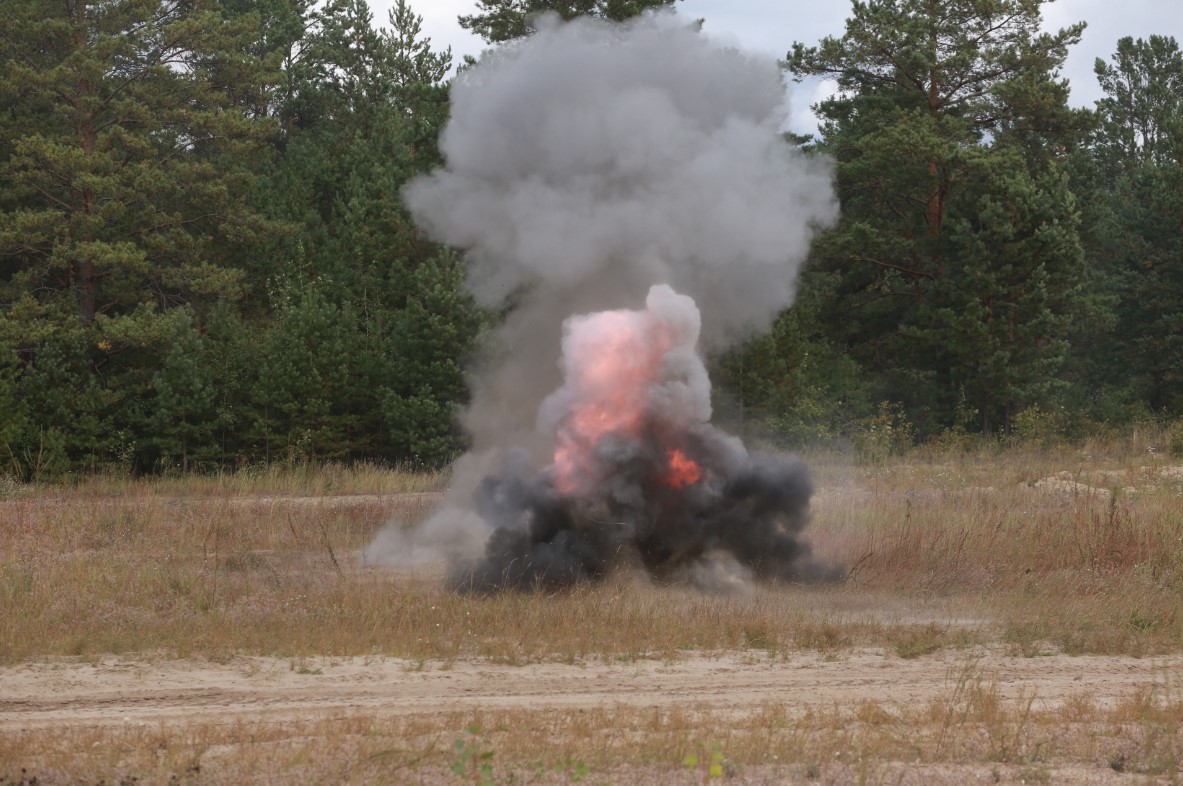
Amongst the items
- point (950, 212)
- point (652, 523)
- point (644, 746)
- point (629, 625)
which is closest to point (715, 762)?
point (644, 746)

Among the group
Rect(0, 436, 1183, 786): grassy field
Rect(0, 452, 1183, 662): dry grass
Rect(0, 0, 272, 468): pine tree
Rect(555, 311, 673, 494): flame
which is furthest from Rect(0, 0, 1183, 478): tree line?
Rect(555, 311, 673, 494): flame

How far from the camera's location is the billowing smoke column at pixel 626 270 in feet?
57.6

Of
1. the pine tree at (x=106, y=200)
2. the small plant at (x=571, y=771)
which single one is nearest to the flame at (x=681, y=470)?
the small plant at (x=571, y=771)

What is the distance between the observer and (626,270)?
18.8 metres

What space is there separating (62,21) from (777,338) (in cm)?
2221

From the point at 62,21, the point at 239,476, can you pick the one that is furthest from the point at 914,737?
the point at 62,21

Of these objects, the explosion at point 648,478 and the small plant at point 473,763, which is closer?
the small plant at point 473,763

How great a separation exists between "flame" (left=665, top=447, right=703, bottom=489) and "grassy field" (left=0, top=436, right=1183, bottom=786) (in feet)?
5.32

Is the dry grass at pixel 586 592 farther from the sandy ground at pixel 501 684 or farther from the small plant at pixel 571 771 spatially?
the small plant at pixel 571 771

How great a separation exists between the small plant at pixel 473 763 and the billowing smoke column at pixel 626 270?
7.24 m

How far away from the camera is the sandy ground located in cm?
1137

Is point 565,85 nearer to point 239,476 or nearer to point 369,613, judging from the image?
point 369,613

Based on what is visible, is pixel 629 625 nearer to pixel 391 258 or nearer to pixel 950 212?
pixel 391 258

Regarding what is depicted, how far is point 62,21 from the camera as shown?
33.0 m
